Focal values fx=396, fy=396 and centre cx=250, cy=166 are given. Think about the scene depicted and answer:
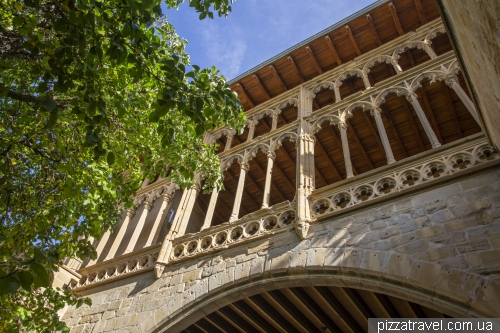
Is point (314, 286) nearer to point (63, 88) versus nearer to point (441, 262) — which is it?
point (441, 262)

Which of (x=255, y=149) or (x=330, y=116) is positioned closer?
(x=330, y=116)

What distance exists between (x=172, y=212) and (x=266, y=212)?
142 inches

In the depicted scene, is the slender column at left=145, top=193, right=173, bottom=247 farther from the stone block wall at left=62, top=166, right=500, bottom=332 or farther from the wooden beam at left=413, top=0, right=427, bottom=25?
the wooden beam at left=413, top=0, right=427, bottom=25

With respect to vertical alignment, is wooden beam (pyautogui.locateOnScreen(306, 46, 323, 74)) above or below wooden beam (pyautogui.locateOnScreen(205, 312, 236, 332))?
above

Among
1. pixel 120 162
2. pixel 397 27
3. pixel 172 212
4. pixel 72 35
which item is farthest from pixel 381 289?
pixel 397 27

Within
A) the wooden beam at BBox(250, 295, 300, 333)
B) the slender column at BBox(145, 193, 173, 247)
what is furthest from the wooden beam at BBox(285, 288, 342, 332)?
the slender column at BBox(145, 193, 173, 247)

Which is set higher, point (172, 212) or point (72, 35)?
point (172, 212)

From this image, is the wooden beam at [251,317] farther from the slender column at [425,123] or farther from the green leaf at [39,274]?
the green leaf at [39,274]

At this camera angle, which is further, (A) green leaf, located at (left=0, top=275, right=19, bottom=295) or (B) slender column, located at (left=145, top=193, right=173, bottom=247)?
(B) slender column, located at (left=145, top=193, right=173, bottom=247)

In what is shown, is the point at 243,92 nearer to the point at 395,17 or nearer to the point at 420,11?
the point at 395,17

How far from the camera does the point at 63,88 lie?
338cm

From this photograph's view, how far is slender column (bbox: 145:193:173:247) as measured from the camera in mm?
8703

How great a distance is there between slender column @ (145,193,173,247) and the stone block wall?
1.38 m

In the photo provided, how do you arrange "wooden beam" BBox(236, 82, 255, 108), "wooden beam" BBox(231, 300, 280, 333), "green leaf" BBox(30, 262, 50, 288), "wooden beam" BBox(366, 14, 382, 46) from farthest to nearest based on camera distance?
"wooden beam" BBox(236, 82, 255, 108) < "wooden beam" BBox(366, 14, 382, 46) < "wooden beam" BBox(231, 300, 280, 333) < "green leaf" BBox(30, 262, 50, 288)
